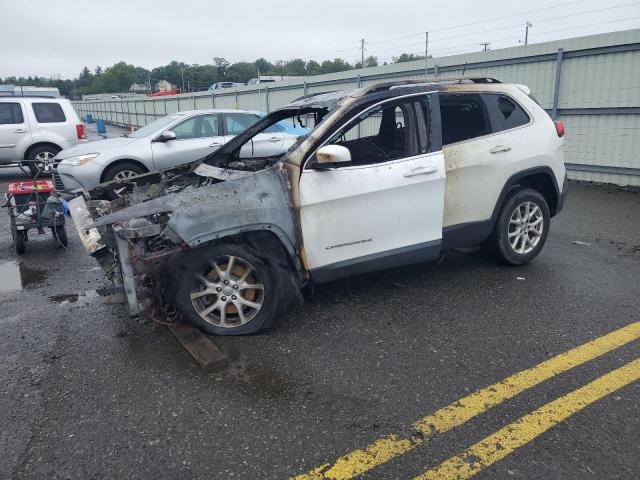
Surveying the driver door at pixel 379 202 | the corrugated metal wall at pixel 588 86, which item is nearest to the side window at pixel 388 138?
the driver door at pixel 379 202

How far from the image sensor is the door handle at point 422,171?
4.12m

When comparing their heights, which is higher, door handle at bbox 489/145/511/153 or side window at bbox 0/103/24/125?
side window at bbox 0/103/24/125

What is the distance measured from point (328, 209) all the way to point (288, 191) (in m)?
0.35

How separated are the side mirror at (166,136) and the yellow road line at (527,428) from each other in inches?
288

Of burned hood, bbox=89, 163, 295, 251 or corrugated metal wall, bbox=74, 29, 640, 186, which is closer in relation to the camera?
burned hood, bbox=89, 163, 295, 251

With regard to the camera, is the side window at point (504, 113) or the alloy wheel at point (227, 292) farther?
the side window at point (504, 113)

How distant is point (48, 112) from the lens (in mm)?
12195

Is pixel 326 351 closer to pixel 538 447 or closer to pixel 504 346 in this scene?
pixel 504 346

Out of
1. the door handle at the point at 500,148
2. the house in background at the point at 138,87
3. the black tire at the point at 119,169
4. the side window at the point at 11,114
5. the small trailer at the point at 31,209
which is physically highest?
the house in background at the point at 138,87

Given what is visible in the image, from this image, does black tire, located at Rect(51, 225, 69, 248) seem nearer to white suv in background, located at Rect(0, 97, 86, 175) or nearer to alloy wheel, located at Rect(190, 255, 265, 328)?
alloy wheel, located at Rect(190, 255, 265, 328)

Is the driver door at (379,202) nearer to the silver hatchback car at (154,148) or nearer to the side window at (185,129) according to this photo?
the silver hatchback car at (154,148)

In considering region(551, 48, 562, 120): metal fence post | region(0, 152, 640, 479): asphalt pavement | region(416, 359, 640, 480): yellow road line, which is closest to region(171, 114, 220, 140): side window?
region(0, 152, 640, 479): asphalt pavement

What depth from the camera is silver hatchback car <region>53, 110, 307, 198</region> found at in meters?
8.23

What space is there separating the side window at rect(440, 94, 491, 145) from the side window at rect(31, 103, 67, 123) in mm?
10909
